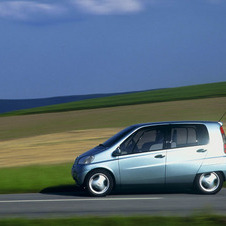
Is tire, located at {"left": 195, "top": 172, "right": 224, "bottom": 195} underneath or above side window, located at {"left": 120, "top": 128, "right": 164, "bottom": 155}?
underneath

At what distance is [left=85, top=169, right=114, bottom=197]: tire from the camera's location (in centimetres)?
1078

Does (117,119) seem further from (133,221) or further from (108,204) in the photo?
(133,221)

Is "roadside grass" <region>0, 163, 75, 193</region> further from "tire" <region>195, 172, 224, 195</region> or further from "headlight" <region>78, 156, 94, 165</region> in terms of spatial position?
"tire" <region>195, 172, 224, 195</region>

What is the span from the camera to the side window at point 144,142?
10859mm

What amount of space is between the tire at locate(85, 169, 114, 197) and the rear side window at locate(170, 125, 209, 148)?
1450 millimetres

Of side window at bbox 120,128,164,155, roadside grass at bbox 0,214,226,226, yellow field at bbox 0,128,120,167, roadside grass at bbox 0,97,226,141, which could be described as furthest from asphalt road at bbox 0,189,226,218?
roadside grass at bbox 0,97,226,141

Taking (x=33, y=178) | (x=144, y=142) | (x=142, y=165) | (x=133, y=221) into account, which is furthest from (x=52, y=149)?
(x=133, y=221)

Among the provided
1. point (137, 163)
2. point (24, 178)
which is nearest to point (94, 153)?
point (137, 163)

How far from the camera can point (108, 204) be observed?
32.2 feet

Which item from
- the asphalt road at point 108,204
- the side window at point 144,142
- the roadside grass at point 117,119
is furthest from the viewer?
the roadside grass at point 117,119

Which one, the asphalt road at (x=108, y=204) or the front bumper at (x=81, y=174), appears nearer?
the asphalt road at (x=108, y=204)

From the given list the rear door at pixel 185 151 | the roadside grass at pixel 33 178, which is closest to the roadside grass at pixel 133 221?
the rear door at pixel 185 151

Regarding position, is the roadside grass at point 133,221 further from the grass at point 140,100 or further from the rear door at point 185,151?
the grass at point 140,100

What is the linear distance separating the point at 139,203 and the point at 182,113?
26571 mm
